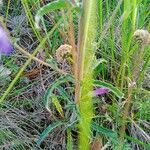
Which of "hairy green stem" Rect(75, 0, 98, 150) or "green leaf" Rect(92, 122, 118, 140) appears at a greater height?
"hairy green stem" Rect(75, 0, 98, 150)

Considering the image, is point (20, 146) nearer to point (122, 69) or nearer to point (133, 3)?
point (122, 69)

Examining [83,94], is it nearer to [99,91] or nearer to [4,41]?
[99,91]

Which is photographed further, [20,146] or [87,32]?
[20,146]

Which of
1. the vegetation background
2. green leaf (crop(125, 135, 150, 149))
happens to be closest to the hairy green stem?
the vegetation background

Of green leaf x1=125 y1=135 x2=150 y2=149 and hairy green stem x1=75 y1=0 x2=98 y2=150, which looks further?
green leaf x1=125 y1=135 x2=150 y2=149

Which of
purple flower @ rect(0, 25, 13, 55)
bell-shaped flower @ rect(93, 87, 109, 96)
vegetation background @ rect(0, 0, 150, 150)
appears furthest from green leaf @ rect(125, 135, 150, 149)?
purple flower @ rect(0, 25, 13, 55)

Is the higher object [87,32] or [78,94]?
[87,32]

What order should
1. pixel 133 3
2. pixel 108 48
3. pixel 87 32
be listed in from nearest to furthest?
pixel 87 32 → pixel 133 3 → pixel 108 48

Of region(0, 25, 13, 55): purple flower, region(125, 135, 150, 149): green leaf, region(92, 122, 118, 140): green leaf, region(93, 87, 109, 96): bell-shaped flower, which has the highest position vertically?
region(0, 25, 13, 55): purple flower

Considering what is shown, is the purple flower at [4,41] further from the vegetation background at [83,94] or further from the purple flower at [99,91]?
the purple flower at [99,91]

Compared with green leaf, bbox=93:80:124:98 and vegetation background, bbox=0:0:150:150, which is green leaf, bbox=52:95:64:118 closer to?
vegetation background, bbox=0:0:150:150

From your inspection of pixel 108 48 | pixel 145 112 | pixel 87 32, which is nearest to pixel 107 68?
pixel 108 48
